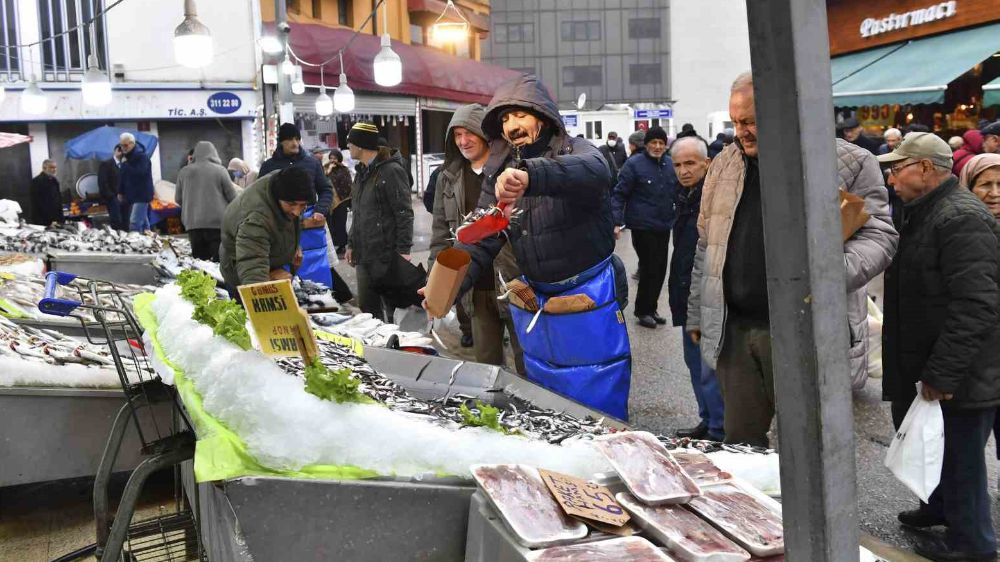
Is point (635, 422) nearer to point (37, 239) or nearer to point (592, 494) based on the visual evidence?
point (592, 494)

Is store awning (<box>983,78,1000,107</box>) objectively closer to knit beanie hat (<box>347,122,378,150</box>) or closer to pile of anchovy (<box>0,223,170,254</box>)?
knit beanie hat (<box>347,122,378,150</box>)

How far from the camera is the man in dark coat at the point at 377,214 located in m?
7.93

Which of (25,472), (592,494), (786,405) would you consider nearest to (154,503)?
(25,472)

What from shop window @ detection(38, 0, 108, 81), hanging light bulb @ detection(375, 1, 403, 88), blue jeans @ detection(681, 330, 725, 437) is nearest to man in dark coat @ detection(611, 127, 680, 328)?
blue jeans @ detection(681, 330, 725, 437)

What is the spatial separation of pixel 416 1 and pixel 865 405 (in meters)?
30.3

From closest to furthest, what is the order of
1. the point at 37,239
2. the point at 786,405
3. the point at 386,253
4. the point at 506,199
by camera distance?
1. the point at 786,405
2. the point at 506,199
3. the point at 386,253
4. the point at 37,239

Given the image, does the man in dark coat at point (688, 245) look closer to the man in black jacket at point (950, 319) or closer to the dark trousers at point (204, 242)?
the man in black jacket at point (950, 319)

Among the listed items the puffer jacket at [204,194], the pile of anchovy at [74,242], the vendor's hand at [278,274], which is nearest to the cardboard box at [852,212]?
the vendor's hand at [278,274]

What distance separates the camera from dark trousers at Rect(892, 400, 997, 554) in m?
4.12

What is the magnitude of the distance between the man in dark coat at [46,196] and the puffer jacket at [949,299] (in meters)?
17.4

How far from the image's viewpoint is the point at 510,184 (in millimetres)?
3699

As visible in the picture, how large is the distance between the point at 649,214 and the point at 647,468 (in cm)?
727

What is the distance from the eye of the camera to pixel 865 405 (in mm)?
6633

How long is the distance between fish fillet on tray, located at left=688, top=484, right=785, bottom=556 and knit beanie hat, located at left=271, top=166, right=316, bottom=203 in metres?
3.93
